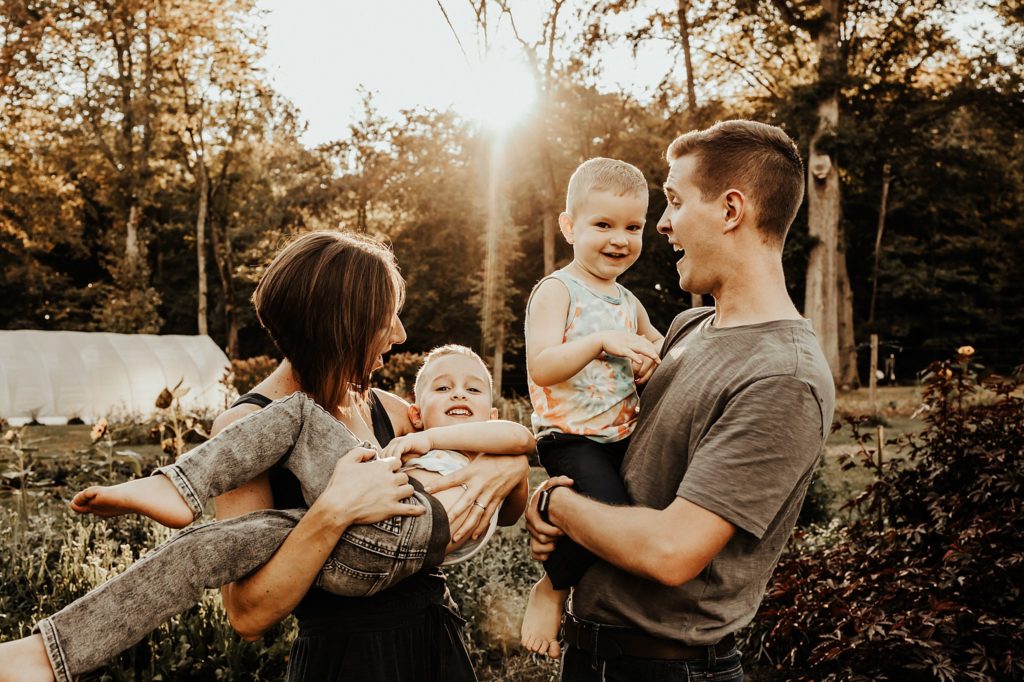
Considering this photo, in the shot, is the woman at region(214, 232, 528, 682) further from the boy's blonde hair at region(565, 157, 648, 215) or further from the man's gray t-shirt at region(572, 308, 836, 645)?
A: the boy's blonde hair at region(565, 157, 648, 215)

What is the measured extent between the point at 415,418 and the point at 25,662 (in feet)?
4.07

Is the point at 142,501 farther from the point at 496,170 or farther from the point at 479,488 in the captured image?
the point at 496,170

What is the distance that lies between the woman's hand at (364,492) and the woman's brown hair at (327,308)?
0.25 meters

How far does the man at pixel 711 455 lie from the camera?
181 centimetres

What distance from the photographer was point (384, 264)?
87.0 inches

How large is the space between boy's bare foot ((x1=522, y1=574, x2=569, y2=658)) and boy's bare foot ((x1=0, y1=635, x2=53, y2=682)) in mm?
1243

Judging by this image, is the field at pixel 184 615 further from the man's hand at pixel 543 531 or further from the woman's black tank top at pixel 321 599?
the man's hand at pixel 543 531

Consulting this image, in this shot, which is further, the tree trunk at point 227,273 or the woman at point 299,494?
the tree trunk at point 227,273

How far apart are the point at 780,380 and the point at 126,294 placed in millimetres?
27376

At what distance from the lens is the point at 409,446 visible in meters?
2.20

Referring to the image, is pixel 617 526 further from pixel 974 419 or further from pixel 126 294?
pixel 126 294

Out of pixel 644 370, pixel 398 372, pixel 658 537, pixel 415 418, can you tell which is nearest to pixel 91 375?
pixel 398 372

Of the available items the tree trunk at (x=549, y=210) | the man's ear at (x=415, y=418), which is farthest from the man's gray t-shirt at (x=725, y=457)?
the tree trunk at (x=549, y=210)

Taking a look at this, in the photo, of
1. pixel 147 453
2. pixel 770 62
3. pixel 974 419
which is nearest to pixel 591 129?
pixel 770 62
